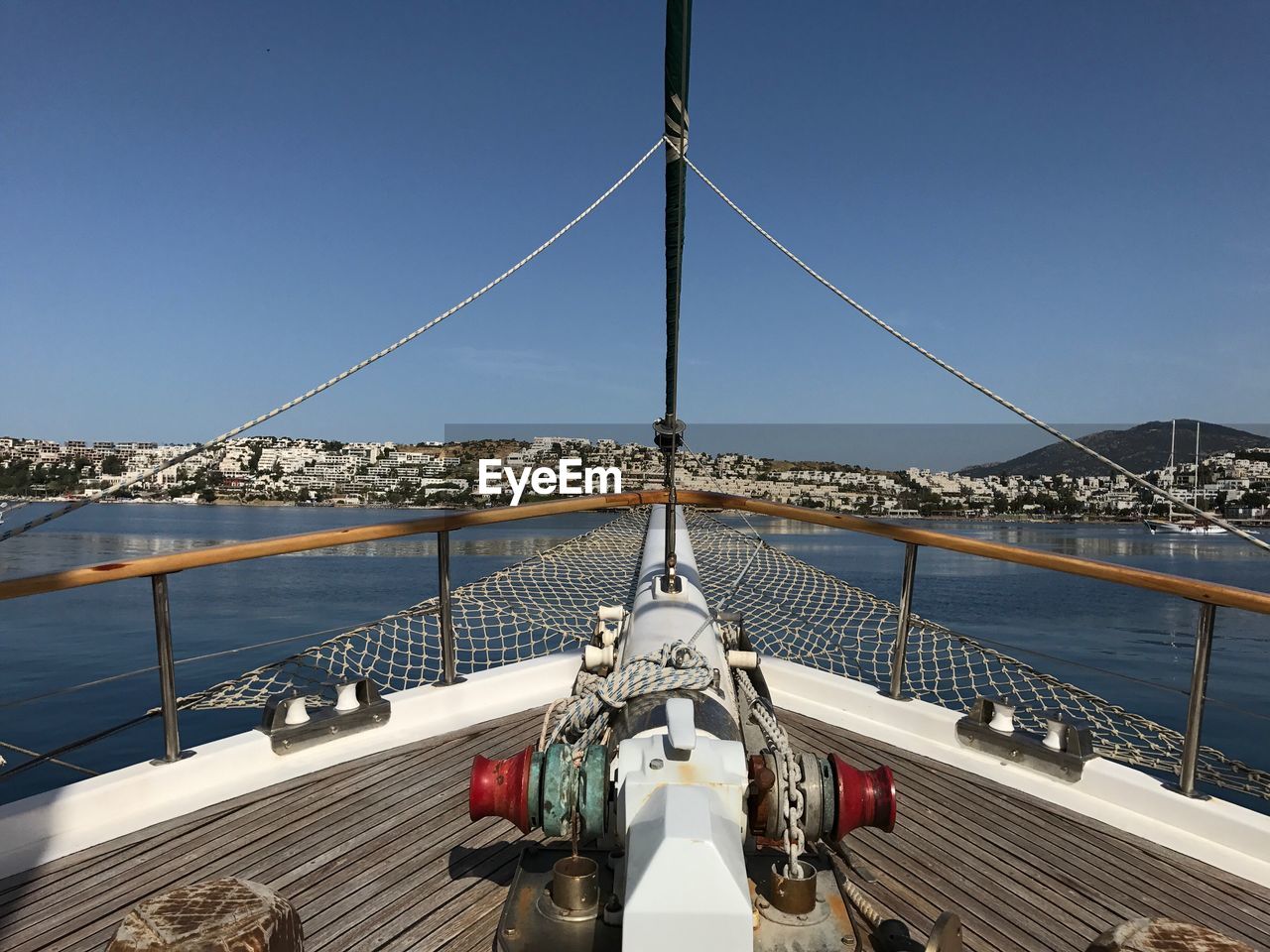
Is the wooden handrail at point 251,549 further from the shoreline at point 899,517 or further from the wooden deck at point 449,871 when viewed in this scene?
the shoreline at point 899,517

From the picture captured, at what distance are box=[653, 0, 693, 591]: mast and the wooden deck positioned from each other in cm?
108

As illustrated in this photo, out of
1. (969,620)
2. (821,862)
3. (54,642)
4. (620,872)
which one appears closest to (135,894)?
(620,872)

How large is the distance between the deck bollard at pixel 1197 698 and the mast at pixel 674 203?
1.56 metres

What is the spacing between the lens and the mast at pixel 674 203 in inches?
73.5

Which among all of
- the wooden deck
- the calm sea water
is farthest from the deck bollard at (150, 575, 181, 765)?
the calm sea water

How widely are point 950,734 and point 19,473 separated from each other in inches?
139

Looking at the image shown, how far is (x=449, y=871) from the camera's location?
179cm

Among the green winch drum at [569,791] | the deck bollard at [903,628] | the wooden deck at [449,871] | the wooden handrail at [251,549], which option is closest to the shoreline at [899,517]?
the wooden handrail at [251,549]

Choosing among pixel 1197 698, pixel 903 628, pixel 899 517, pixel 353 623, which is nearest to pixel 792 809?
pixel 1197 698

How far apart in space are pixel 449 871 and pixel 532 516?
165cm

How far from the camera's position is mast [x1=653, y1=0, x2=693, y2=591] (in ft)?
6.12

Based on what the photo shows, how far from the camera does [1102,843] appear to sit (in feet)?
6.51

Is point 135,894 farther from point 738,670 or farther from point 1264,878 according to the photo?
point 1264,878

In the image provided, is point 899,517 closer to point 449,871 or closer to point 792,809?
point 449,871
